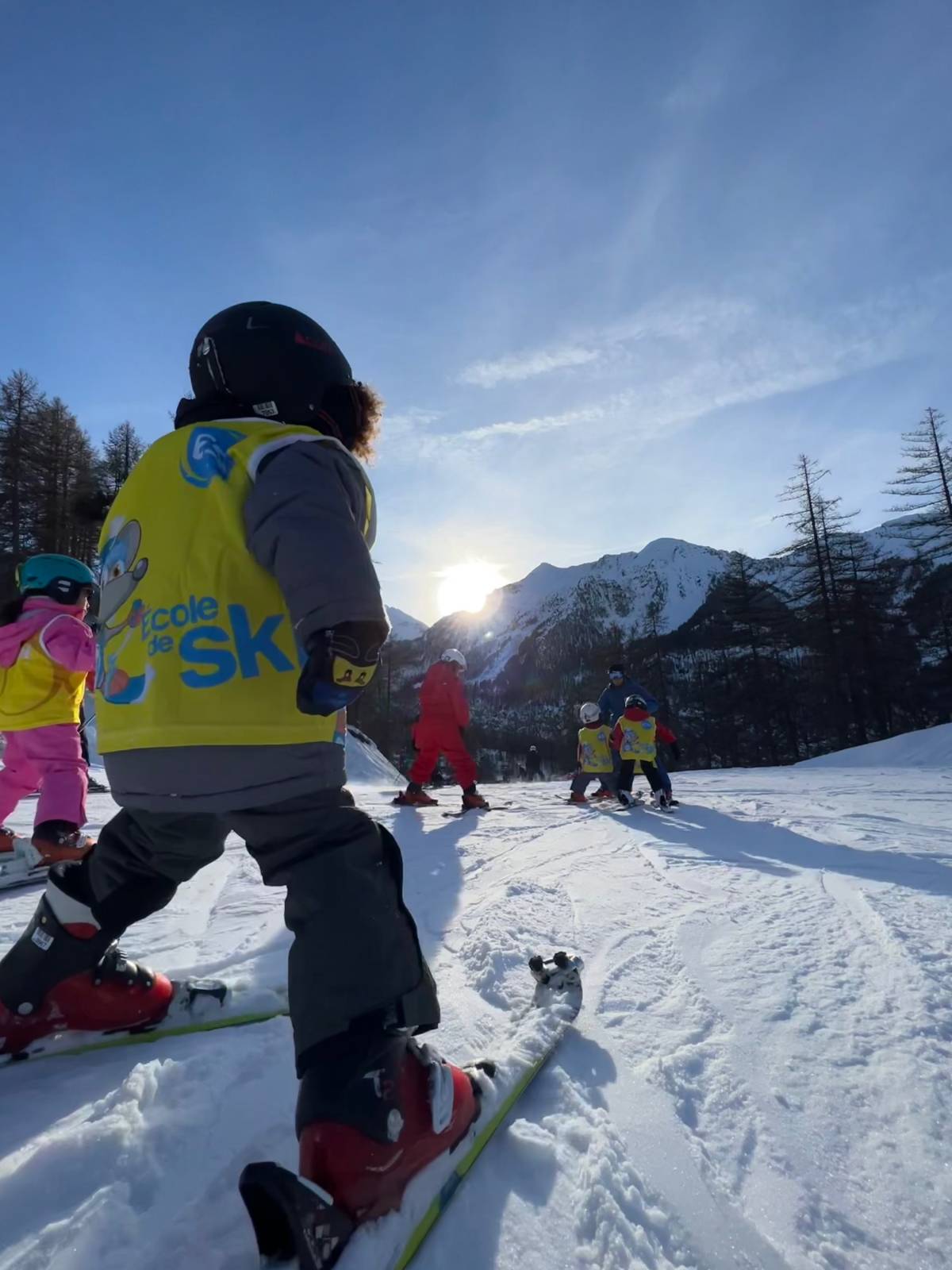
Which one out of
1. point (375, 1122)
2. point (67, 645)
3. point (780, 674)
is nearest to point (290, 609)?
point (375, 1122)

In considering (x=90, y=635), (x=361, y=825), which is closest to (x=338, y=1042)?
(x=361, y=825)

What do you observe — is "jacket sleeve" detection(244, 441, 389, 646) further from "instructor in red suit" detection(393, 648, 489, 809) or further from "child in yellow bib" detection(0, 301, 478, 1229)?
"instructor in red suit" detection(393, 648, 489, 809)

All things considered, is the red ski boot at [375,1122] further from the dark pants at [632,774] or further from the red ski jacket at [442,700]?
the dark pants at [632,774]

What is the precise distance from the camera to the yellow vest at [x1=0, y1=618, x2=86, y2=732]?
3.34 metres

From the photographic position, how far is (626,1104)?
1247 mm

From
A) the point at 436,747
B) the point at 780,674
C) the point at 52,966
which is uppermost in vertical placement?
the point at 780,674

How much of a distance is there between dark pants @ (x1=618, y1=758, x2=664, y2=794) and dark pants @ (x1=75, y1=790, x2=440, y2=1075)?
673cm

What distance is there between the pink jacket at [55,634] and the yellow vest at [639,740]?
19.7 ft

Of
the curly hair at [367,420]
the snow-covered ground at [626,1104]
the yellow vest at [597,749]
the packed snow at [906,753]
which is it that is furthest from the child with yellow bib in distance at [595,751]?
the curly hair at [367,420]

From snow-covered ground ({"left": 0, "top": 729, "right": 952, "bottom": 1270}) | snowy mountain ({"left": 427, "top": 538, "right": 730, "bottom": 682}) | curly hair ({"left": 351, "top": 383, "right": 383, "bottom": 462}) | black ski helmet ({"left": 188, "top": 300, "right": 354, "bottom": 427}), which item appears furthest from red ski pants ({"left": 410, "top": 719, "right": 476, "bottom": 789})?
snowy mountain ({"left": 427, "top": 538, "right": 730, "bottom": 682})

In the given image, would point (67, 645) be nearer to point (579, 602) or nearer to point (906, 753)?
point (906, 753)

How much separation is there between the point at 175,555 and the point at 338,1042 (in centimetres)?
94

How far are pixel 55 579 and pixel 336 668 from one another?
123 inches

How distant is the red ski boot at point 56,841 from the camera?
10.8 feet
